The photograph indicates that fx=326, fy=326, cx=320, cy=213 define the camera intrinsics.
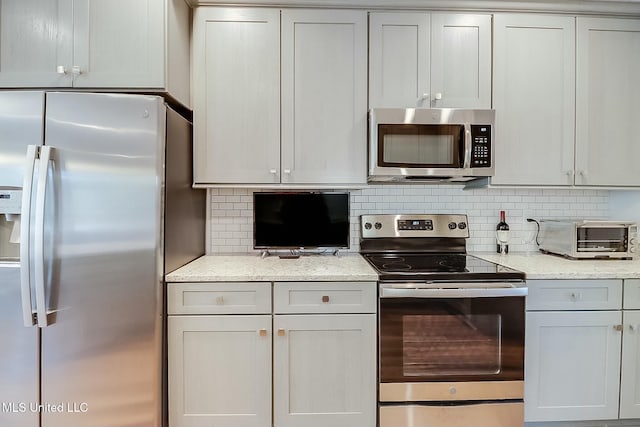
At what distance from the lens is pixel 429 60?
1.93 meters

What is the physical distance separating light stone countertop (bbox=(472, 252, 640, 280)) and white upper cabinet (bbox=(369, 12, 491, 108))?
95 centimetres

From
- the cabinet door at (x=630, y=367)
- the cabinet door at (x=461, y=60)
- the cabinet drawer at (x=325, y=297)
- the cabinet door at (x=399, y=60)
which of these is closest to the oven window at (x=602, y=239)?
the cabinet door at (x=630, y=367)

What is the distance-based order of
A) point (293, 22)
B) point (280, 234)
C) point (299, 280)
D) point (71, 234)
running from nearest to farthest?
point (71, 234) → point (299, 280) → point (293, 22) → point (280, 234)

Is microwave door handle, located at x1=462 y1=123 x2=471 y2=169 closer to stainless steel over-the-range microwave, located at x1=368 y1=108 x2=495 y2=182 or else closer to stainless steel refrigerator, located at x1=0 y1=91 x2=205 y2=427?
stainless steel over-the-range microwave, located at x1=368 y1=108 x2=495 y2=182

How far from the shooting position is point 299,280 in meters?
1.59

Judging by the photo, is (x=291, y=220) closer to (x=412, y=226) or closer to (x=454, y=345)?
(x=412, y=226)

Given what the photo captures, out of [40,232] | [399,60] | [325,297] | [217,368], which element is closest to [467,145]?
[399,60]

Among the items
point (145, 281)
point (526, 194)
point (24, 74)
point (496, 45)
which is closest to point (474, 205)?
point (526, 194)

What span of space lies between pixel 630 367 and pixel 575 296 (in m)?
0.47

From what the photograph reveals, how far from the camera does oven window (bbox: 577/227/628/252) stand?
197cm

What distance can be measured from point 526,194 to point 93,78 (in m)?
2.72

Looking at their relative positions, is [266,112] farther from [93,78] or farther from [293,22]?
[93,78]

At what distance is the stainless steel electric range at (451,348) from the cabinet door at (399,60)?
103 cm

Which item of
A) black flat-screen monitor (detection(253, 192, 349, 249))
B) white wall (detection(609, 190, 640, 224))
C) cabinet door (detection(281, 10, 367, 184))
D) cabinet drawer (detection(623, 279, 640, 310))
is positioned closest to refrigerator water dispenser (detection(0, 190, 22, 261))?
black flat-screen monitor (detection(253, 192, 349, 249))
